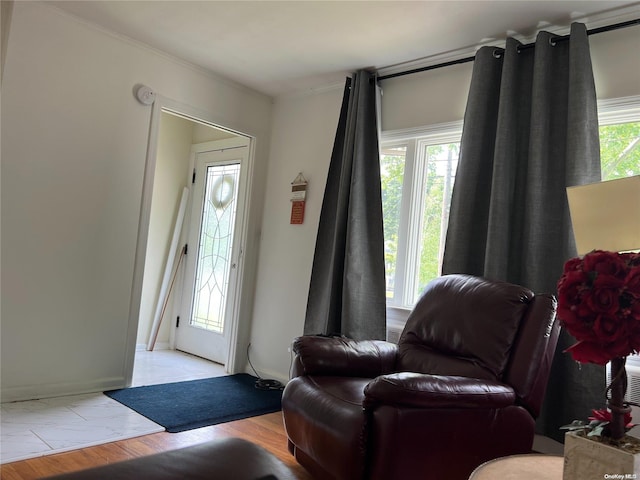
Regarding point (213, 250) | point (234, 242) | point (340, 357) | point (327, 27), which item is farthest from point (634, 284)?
point (213, 250)

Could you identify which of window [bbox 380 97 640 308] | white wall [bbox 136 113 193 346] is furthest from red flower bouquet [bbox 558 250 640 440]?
white wall [bbox 136 113 193 346]

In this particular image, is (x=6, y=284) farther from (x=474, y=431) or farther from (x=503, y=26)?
(x=503, y=26)

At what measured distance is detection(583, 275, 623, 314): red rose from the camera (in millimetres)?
1054

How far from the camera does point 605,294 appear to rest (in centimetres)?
106

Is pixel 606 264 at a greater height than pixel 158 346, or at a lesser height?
greater

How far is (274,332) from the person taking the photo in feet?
13.0

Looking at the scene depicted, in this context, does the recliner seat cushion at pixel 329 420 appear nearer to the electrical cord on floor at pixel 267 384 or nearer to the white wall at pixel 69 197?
the electrical cord on floor at pixel 267 384

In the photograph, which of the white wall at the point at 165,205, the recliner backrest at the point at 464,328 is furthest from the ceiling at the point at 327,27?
the recliner backrest at the point at 464,328

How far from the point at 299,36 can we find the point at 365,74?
629 mm

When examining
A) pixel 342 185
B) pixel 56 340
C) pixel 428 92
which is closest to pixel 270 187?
pixel 342 185

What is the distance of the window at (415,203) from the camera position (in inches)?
125

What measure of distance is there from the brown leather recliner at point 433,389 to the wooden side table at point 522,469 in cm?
40

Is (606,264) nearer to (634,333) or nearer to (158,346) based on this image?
(634,333)

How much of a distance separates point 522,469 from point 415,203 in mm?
2216
